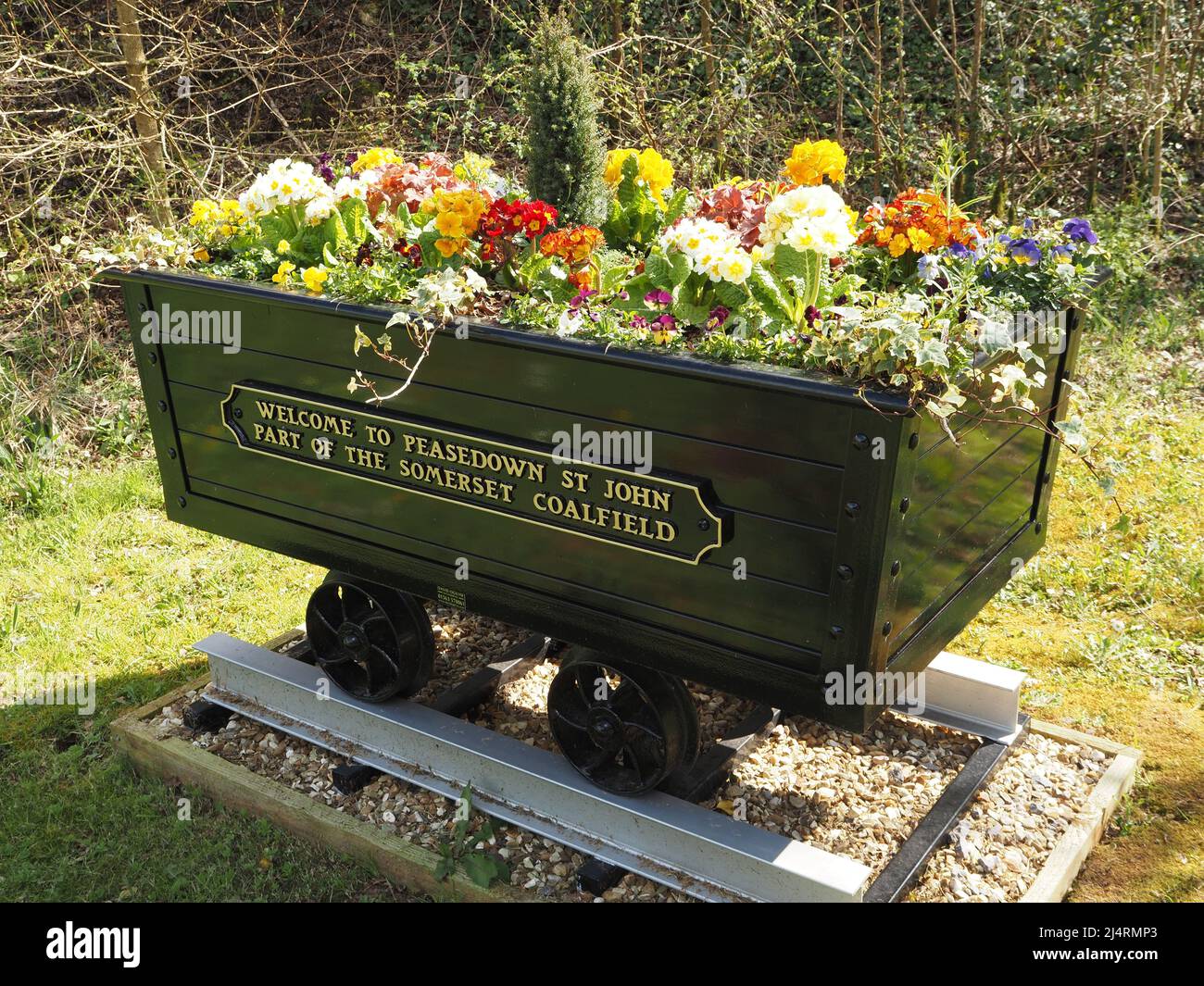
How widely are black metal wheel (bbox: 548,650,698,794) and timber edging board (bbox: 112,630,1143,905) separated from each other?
1.23 feet

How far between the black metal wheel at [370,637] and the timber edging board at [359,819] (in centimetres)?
37

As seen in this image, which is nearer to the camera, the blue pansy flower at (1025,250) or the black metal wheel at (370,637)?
the blue pansy flower at (1025,250)

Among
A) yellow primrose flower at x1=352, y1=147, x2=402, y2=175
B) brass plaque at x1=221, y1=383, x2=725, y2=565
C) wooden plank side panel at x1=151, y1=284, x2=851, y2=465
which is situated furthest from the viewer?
yellow primrose flower at x1=352, y1=147, x2=402, y2=175

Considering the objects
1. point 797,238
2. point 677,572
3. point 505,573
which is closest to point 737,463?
point 677,572

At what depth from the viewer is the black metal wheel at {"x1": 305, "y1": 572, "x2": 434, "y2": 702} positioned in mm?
3338

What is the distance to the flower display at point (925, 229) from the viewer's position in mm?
2662

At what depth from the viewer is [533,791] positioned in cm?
304

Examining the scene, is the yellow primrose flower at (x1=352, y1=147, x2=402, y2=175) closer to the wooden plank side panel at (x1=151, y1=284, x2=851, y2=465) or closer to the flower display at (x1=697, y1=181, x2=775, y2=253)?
the wooden plank side panel at (x1=151, y1=284, x2=851, y2=465)

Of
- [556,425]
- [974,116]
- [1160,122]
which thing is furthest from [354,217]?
[1160,122]

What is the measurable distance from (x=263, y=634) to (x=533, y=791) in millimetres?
1676

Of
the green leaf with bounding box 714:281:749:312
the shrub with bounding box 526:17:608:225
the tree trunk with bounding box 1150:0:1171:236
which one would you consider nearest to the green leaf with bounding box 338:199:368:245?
the shrub with bounding box 526:17:608:225

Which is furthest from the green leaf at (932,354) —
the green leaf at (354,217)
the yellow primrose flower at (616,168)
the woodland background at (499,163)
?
the green leaf at (354,217)

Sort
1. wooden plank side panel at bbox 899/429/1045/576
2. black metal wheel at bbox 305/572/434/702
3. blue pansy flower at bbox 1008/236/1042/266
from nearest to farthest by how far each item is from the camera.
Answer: wooden plank side panel at bbox 899/429/1045/576 < blue pansy flower at bbox 1008/236/1042/266 < black metal wheel at bbox 305/572/434/702

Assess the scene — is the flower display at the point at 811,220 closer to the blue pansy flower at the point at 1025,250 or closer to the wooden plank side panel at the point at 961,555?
the blue pansy flower at the point at 1025,250
